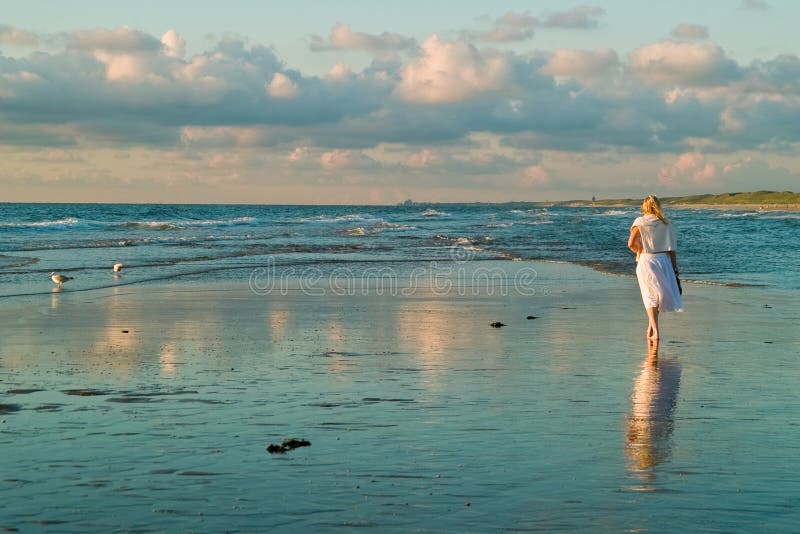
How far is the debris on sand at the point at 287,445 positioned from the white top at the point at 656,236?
6883 millimetres

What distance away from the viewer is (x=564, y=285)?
1970 centimetres

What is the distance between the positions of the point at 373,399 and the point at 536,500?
2.80 metres

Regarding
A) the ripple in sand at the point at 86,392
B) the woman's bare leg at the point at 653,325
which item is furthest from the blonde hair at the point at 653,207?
the ripple in sand at the point at 86,392

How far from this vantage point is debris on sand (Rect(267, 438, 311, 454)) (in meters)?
6.06

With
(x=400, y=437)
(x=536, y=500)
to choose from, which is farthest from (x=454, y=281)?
(x=536, y=500)

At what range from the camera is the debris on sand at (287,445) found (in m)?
6.06

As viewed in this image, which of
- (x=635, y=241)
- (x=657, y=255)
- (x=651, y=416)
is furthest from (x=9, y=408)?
(x=657, y=255)

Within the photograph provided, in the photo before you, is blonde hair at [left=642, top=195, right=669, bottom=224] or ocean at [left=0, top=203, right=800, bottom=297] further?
ocean at [left=0, top=203, right=800, bottom=297]

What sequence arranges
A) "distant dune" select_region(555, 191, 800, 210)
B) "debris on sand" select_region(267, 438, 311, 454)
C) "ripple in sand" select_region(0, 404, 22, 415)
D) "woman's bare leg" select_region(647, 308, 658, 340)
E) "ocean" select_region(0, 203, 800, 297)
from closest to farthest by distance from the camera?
"debris on sand" select_region(267, 438, 311, 454), "ripple in sand" select_region(0, 404, 22, 415), "woman's bare leg" select_region(647, 308, 658, 340), "ocean" select_region(0, 203, 800, 297), "distant dune" select_region(555, 191, 800, 210)

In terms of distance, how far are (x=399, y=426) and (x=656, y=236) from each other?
628 centimetres

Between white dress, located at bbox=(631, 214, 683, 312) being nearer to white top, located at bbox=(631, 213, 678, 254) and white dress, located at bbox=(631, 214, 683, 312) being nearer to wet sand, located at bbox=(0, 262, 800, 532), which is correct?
white top, located at bbox=(631, 213, 678, 254)

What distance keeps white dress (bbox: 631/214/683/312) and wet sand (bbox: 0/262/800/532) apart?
0.52m

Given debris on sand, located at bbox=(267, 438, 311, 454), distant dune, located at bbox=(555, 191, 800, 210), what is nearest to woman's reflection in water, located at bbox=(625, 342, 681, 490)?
debris on sand, located at bbox=(267, 438, 311, 454)

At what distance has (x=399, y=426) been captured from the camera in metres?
6.75
